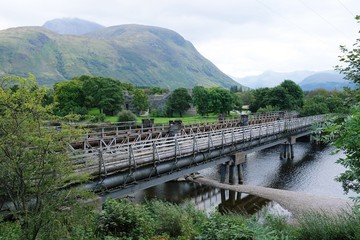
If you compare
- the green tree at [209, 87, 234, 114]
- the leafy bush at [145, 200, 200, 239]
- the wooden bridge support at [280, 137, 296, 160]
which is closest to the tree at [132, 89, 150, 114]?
the green tree at [209, 87, 234, 114]

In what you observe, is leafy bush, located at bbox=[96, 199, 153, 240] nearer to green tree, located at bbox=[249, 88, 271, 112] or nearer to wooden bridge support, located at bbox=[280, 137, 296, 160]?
wooden bridge support, located at bbox=[280, 137, 296, 160]

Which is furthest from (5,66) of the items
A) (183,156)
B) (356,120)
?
(356,120)

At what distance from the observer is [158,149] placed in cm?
1803

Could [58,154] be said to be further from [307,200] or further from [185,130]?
[185,130]

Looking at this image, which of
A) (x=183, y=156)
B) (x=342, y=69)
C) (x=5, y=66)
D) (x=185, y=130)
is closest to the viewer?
(x=342, y=69)

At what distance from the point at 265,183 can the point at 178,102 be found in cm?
5001

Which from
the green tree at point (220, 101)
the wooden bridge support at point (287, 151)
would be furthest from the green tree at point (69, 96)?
the wooden bridge support at point (287, 151)

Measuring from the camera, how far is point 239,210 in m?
21.6

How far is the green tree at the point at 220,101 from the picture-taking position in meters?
73.6

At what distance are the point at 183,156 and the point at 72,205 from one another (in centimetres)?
1267

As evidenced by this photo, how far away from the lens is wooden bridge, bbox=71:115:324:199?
13648 millimetres

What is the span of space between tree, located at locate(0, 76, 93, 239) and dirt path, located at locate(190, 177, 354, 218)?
16.7 meters

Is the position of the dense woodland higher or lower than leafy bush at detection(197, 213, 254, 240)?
higher

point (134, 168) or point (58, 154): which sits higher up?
point (58, 154)
